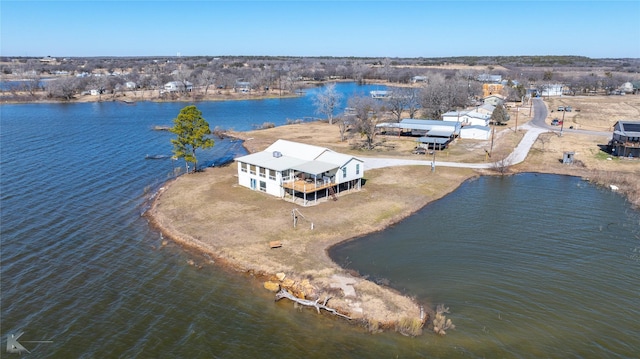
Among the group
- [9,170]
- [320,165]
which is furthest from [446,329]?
[9,170]

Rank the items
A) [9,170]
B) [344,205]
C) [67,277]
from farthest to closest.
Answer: [9,170] < [344,205] < [67,277]

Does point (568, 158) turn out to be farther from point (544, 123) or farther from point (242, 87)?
point (242, 87)

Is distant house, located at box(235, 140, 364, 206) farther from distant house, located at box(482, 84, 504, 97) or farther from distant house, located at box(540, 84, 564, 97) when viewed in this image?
distant house, located at box(540, 84, 564, 97)

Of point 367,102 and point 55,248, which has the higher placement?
point 367,102

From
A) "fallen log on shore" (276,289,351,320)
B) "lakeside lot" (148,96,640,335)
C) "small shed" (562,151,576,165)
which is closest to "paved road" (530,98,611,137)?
"lakeside lot" (148,96,640,335)

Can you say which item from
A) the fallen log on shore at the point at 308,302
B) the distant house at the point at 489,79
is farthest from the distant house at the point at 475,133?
the distant house at the point at 489,79

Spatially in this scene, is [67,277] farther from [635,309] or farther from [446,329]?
[635,309]

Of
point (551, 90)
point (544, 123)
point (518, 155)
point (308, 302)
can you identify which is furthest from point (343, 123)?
point (551, 90)
